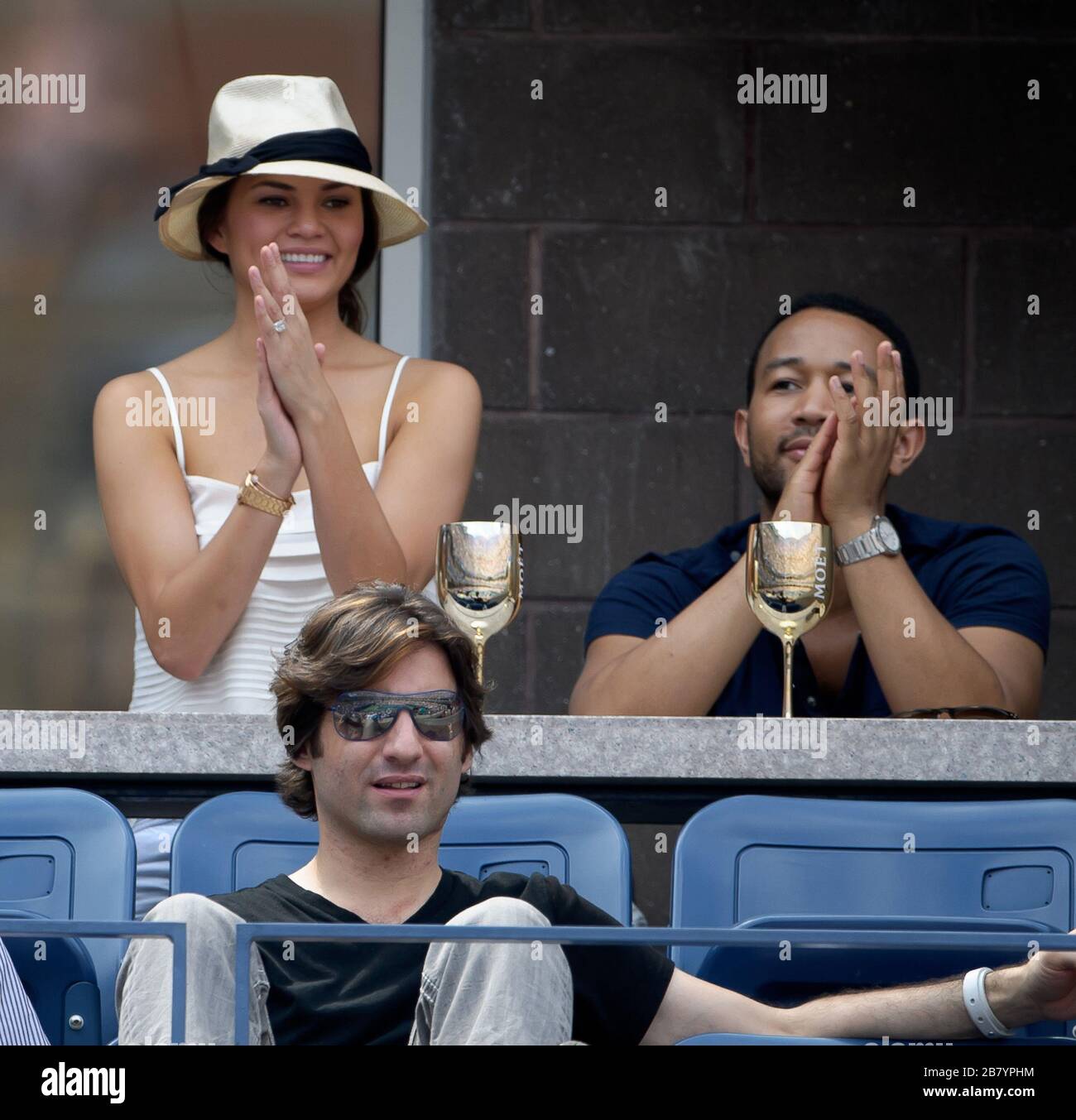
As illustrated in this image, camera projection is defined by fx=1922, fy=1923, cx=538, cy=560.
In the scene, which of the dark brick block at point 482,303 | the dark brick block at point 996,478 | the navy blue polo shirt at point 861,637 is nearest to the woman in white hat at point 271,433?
the navy blue polo shirt at point 861,637

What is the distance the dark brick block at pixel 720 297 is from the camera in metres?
4.24

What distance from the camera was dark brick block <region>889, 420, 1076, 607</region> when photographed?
167 inches

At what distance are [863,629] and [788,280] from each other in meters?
1.77

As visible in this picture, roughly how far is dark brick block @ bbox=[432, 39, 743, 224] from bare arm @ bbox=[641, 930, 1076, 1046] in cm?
284

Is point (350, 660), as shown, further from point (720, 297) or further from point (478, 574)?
point (720, 297)

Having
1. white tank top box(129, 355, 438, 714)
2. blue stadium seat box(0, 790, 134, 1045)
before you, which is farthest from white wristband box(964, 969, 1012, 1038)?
white tank top box(129, 355, 438, 714)

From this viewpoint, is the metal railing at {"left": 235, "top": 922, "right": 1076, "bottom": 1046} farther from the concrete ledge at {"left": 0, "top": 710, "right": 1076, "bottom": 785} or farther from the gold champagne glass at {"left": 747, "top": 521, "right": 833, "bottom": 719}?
the gold champagne glass at {"left": 747, "top": 521, "right": 833, "bottom": 719}

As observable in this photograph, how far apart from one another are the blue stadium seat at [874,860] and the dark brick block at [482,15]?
255 cm

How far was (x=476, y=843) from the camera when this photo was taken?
207 centimetres

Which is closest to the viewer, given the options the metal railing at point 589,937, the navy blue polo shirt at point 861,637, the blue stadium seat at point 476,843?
the metal railing at point 589,937

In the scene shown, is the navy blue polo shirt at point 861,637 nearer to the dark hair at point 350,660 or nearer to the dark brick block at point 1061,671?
the dark hair at point 350,660

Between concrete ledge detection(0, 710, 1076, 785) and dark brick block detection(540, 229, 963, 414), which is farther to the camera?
dark brick block detection(540, 229, 963, 414)

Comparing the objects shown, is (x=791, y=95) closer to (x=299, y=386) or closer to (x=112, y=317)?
(x=112, y=317)

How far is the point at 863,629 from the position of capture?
103 inches
